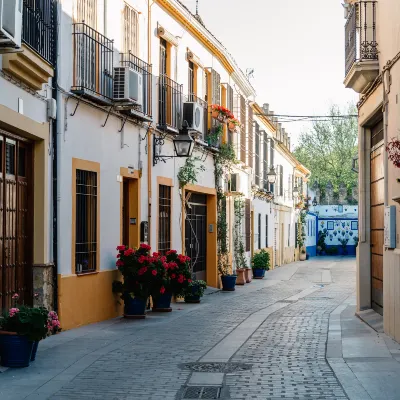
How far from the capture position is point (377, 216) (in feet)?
47.7

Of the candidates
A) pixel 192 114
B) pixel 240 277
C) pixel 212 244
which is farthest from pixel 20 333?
pixel 240 277

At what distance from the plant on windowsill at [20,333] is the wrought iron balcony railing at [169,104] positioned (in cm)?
865

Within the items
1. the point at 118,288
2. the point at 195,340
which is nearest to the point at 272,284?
→ the point at 118,288

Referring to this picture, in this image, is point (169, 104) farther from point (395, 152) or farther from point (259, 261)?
point (259, 261)

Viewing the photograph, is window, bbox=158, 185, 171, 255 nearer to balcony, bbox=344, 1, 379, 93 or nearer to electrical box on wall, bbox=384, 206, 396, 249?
balcony, bbox=344, 1, 379, 93

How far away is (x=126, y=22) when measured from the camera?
1530 cm

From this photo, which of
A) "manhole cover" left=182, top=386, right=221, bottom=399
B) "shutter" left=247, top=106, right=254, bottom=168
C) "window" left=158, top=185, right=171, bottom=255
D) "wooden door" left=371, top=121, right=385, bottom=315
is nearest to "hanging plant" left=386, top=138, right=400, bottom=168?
"wooden door" left=371, top=121, right=385, bottom=315

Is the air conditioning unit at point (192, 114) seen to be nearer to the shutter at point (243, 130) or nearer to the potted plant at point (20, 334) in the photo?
the shutter at point (243, 130)

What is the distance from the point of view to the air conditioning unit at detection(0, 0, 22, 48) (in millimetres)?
8625

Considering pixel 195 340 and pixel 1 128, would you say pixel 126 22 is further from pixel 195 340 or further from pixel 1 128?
pixel 195 340

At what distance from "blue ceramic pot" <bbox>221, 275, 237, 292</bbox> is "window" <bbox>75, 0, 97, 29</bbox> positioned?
403 inches

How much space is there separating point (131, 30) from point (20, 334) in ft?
27.5

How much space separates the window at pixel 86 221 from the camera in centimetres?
1332

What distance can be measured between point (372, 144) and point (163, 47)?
216 inches
